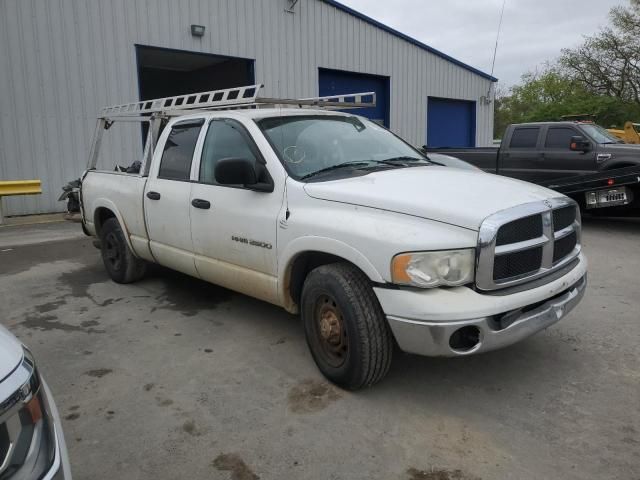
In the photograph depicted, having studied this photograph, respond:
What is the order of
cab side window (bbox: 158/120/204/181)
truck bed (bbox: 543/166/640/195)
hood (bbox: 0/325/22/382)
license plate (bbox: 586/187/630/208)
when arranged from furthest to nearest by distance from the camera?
license plate (bbox: 586/187/630/208), truck bed (bbox: 543/166/640/195), cab side window (bbox: 158/120/204/181), hood (bbox: 0/325/22/382)

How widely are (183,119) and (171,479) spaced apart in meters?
3.33

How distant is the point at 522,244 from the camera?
10.3 ft

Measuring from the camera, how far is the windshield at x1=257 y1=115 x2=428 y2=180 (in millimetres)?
3922

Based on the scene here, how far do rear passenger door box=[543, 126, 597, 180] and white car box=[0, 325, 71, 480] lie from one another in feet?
33.0

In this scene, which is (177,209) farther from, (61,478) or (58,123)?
(58,123)

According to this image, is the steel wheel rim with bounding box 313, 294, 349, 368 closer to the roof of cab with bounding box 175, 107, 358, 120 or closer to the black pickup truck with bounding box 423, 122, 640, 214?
the roof of cab with bounding box 175, 107, 358, 120

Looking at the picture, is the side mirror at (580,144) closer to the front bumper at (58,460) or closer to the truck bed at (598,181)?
the truck bed at (598,181)

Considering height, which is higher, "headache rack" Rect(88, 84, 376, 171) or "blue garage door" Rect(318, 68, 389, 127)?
"blue garage door" Rect(318, 68, 389, 127)

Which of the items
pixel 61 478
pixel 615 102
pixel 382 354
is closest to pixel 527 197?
pixel 382 354

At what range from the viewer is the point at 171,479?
2621 mm

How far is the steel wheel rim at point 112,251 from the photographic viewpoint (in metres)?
5.91

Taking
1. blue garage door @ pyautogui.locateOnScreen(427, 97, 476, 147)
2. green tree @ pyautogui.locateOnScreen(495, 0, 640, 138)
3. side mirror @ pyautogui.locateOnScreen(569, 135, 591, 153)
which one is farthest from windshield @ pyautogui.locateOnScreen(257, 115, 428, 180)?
green tree @ pyautogui.locateOnScreen(495, 0, 640, 138)

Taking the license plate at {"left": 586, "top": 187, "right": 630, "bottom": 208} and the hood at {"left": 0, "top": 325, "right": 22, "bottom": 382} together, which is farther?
the license plate at {"left": 586, "top": 187, "right": 630, "bottom": 208}

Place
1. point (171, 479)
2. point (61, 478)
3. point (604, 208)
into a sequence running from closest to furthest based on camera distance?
1. point (61, 478)
2. point (171, 479)
3. point (604, 208)
